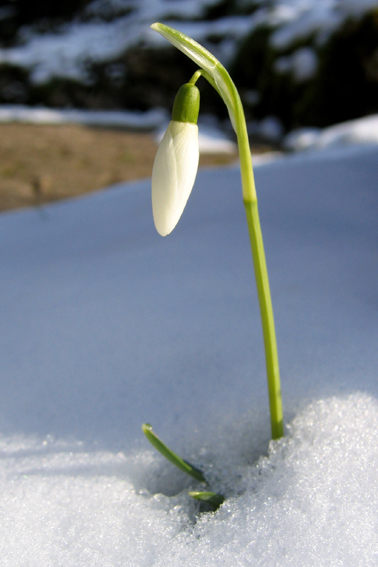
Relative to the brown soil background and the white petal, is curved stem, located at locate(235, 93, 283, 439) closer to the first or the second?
the white petal

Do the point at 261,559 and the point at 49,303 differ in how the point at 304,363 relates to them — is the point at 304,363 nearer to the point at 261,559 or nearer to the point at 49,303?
the point at 261,559

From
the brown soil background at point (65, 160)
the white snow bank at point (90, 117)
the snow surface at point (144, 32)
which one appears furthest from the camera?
the white snow bank at point (90, 117)

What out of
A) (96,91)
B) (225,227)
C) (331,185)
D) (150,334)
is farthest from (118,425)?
(96,91)

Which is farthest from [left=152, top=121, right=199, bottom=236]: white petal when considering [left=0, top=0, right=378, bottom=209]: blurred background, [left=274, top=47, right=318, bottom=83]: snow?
[left=274, top=47, right=318, bottom=83]: snow

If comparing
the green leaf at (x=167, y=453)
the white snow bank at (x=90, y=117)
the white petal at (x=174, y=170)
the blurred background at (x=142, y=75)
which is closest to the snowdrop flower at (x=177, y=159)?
the white petal at (x=174, y=170)

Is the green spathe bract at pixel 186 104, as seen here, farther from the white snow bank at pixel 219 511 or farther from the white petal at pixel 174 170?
the white snow bank at pixel 219 511

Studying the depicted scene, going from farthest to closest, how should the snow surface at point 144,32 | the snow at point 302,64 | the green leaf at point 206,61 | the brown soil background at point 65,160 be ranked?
the snow surface at point 144,32, the snow at point 302,64, the brown soil background at point 65,160, the green leaf at point 206,61

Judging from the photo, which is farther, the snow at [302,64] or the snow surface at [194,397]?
the snow at [302,64]
